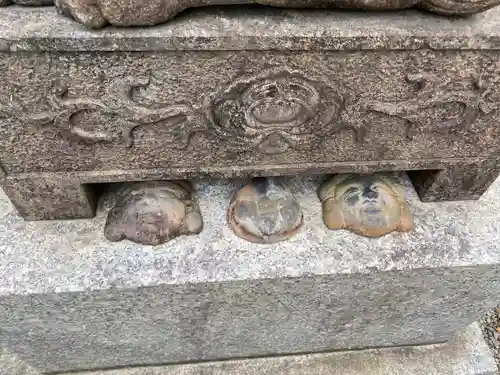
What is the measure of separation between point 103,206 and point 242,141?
0.47m

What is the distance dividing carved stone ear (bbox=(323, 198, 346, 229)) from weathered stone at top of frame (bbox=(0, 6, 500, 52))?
1.57 feet

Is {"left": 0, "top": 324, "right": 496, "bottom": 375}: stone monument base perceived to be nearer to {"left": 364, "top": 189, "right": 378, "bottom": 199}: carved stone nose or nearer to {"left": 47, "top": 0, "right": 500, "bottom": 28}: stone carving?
{"left": 364, "top": 189, "right": 378, "bottom": 199}: carved stone nose

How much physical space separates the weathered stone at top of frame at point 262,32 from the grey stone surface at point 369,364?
3.64 feet

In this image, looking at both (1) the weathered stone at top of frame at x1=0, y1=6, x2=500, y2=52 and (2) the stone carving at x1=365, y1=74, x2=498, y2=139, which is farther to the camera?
(2) the stone carving at x1=365, y1=74, x2=498, y2=139

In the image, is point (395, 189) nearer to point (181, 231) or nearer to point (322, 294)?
point (322, 294)

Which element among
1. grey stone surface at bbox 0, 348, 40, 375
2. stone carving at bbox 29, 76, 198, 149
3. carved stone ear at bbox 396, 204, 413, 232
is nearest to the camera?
stone carving at bbox 29, 76, 198, 149

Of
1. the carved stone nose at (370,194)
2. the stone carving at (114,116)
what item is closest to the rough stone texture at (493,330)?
the carved stone nose at (370,194)

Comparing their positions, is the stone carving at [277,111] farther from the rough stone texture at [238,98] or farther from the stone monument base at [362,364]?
the stone monument base at [362,364]

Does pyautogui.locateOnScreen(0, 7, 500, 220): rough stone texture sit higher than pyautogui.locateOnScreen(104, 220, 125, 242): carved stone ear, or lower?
higher

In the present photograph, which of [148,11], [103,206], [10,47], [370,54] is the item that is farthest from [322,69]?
[103,206]

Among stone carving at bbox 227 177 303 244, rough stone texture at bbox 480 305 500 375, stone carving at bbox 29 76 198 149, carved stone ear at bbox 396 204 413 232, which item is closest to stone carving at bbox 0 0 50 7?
stone carving at bbox 29 76 198 149

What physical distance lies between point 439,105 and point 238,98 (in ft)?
1.54

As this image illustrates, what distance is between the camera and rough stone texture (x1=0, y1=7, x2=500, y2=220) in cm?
85

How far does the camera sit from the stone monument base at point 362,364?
4.95ft
